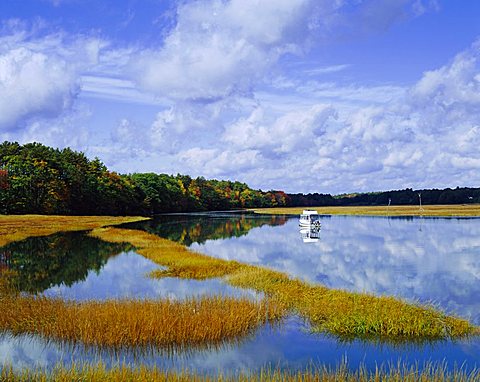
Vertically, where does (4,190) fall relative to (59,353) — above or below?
above

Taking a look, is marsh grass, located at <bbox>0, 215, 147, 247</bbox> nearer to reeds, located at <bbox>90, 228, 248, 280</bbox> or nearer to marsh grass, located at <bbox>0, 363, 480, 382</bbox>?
reeds, located at <bbox>90, 228, 248, 280</bbox>

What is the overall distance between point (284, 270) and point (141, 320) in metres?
18.2

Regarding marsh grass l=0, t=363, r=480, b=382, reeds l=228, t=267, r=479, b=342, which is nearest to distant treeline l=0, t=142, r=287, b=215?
reeds l=228, t=267, r=479, b=342

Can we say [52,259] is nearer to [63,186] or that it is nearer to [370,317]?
[370,317]

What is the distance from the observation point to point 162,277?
101 feet

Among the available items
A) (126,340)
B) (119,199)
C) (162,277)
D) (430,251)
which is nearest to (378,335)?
(126,340)

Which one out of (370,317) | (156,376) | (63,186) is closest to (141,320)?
(156,376)

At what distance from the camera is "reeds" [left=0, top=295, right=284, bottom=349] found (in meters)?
16.5

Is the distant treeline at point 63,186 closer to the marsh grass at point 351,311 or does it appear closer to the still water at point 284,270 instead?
the still water at point 284,270

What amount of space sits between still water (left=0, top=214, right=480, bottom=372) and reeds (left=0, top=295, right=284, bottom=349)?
0.71 metres

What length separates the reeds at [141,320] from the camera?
16.5 metres

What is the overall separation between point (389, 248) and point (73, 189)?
266ft

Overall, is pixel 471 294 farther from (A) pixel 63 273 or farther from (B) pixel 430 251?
(A) pixel 63 273

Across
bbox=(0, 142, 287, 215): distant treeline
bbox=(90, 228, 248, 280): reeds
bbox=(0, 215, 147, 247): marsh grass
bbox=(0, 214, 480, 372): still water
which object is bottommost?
bbox=(0, 214, 480, 372): still water
